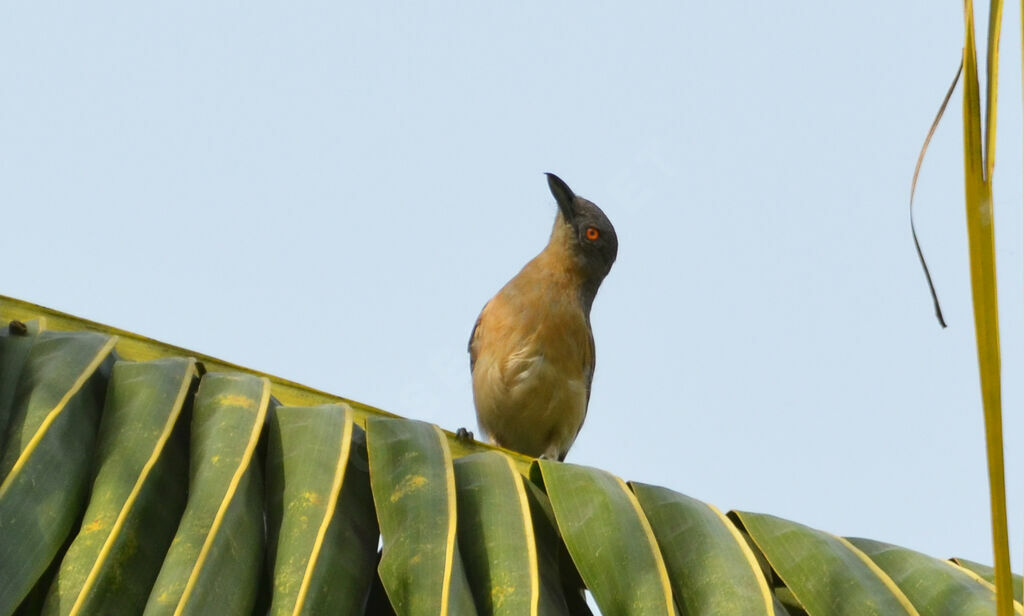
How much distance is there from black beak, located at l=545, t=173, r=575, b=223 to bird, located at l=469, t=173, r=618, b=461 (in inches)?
20.3

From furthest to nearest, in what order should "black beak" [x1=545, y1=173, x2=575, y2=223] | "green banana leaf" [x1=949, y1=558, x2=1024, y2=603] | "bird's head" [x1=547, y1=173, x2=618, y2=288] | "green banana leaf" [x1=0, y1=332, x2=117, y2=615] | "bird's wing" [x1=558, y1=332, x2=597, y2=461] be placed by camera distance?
1. "black beak" [x1=545, y1=173, x2=575, y2=223]
2. "bird's head" [x1=547, y1=173, x2=618, y2=288]
3. "bird's wing" [x1=558, y1=332, x2=597, y2=461]
4. "green banana leaf" [x1=949, y1=558, x2=1024, y2=603]
5. "green banana leaf" [x1=0, y1=332, x2=117, y2=615]

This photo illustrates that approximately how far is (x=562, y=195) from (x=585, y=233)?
0.37m

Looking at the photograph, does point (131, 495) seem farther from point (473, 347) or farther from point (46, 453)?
point (473, 347)

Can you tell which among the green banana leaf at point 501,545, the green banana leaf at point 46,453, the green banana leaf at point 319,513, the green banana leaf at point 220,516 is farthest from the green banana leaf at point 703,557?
the green banana leaf at point 46,453

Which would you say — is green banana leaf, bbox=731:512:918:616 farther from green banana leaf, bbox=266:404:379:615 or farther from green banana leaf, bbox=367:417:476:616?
green banana leaf, bbox=266:404:379:615

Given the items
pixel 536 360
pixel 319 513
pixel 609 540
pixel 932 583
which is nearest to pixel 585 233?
pixel 536 360

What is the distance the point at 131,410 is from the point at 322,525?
502 millimetres

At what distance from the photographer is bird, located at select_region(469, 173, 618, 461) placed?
5.94m

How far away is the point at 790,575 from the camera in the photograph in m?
2.43

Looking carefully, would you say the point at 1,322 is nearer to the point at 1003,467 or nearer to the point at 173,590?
the point at 173,590

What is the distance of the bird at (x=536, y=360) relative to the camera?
594 cm

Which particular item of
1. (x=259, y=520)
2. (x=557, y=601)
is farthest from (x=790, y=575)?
(x=259, y=520)

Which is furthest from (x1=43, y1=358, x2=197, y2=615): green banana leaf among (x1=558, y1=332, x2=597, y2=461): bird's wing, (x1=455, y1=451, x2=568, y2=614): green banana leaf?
(x1=558, y1=332, x2=597, y2=461): bird's wing

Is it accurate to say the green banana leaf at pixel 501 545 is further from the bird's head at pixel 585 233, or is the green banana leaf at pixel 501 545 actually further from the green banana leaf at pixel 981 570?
the bird's head at pixel 585 233
